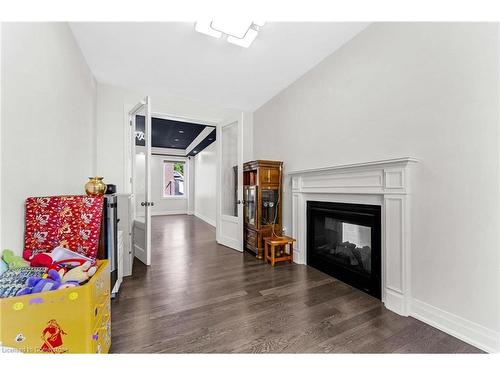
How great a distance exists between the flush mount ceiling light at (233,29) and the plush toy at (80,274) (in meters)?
2.22

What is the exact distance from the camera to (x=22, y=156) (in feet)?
4.24

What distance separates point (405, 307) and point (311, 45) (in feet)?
9.24

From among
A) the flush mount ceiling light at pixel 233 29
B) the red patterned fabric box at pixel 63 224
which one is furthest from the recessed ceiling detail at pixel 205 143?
the red patterned fabric box at pixel 63 224

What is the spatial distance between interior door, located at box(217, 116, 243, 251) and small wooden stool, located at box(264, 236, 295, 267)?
75 cm

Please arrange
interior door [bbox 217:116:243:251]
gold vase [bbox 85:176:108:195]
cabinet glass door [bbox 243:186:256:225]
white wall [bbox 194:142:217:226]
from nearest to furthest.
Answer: gold vase [bbox 85:176:108:195] → cabinet glass door [bbox 243:186:256:225] → interior door [bbox 217:116:243:251] → white wall [bbox 194:142:217:226]

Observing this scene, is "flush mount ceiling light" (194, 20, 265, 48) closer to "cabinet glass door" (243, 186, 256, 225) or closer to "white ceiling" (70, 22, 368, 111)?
"white ceiling" (70, 22, 368, 111)

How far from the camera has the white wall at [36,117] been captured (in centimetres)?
116

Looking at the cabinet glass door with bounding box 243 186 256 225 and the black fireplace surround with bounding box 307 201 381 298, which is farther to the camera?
the cabinet glass door with bounding box 243 186 256 225

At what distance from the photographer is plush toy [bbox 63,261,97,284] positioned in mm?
1047

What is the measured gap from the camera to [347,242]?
8.23ft

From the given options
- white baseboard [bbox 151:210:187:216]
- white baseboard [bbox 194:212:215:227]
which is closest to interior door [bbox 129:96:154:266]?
white baseboard [bbox 194:212:215:227]

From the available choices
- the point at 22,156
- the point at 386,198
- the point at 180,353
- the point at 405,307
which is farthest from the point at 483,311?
the point at 22,156
